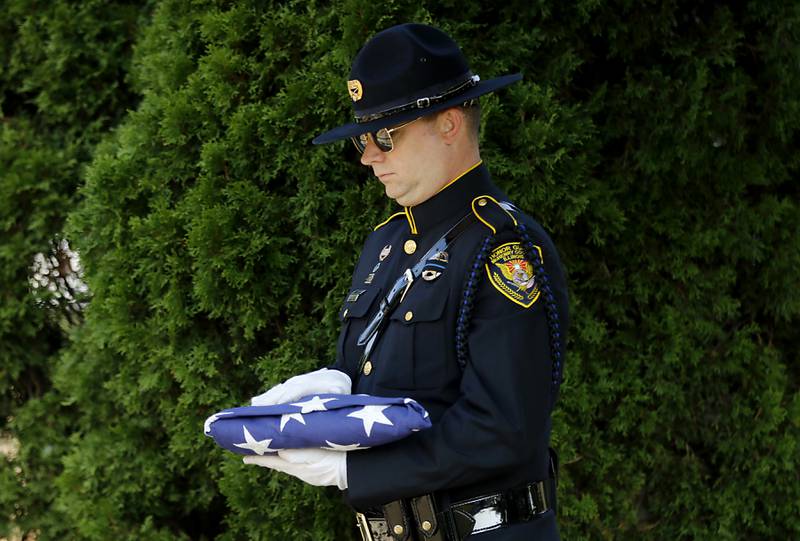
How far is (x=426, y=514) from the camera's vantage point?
2.11m

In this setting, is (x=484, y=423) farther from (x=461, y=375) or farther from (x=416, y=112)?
(x=416, y=112)

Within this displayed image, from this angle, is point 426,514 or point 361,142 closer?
point 426,514

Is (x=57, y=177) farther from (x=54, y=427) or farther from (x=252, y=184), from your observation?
(x=252, y=184)

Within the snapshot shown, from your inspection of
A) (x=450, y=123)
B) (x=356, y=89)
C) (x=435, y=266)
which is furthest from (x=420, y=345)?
(x=356, y=89)

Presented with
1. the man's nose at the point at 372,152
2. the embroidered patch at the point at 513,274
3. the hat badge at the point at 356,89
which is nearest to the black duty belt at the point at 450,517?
the embroidered patch at the point at 513,274

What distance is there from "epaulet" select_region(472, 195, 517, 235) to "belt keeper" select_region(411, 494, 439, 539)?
0.64 m

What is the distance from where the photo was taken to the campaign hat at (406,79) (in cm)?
212

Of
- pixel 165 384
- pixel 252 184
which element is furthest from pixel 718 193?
pixel 165 384

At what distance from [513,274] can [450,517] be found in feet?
1.93

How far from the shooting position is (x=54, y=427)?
4488mm

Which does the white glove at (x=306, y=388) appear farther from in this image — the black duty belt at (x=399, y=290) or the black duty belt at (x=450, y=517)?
the black duty belt at (x=450, y=517)

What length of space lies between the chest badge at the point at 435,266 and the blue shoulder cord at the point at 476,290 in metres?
0.09

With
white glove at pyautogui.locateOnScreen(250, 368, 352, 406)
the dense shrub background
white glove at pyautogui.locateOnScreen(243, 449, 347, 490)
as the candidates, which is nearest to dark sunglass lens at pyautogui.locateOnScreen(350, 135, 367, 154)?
white glove at pyautogui.locateOnScreen(250, 368, 352, 406)

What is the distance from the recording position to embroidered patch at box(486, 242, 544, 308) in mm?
2010
